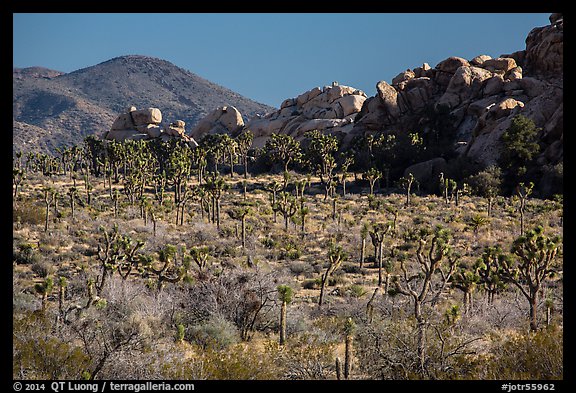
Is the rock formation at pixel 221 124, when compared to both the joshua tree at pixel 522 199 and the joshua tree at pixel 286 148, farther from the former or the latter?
the joshua tree at pixel 522 199

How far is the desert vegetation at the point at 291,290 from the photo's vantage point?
8.84m

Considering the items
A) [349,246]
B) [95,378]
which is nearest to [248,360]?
[95,378]

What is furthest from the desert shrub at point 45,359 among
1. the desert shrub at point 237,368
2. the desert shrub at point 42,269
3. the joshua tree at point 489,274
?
the joshua tree at point 489,274

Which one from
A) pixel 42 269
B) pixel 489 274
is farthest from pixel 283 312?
pixel 42 269

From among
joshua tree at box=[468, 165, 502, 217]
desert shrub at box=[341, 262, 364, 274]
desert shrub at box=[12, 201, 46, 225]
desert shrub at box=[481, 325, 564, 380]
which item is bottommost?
desert shrub at box=[341, 262, 364, 274]

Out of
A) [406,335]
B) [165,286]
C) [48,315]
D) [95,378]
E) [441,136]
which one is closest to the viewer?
[95,378]

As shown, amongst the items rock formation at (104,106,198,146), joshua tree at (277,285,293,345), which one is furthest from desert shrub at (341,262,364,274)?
rock formation at (104,106,198,146)

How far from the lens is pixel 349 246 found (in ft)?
99.5

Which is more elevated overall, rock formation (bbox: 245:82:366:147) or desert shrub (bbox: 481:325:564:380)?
rock formation (bbox: 245:82:366:147)

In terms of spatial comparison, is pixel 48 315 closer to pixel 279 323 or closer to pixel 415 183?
pixel 279 323

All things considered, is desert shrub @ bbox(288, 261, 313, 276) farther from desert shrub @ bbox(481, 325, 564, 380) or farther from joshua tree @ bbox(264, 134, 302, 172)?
joshua tree @ bbox(264, 134, 302, 172)

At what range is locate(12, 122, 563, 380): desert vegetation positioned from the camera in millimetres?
8844

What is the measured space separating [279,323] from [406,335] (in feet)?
16.5

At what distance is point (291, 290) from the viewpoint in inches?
554
